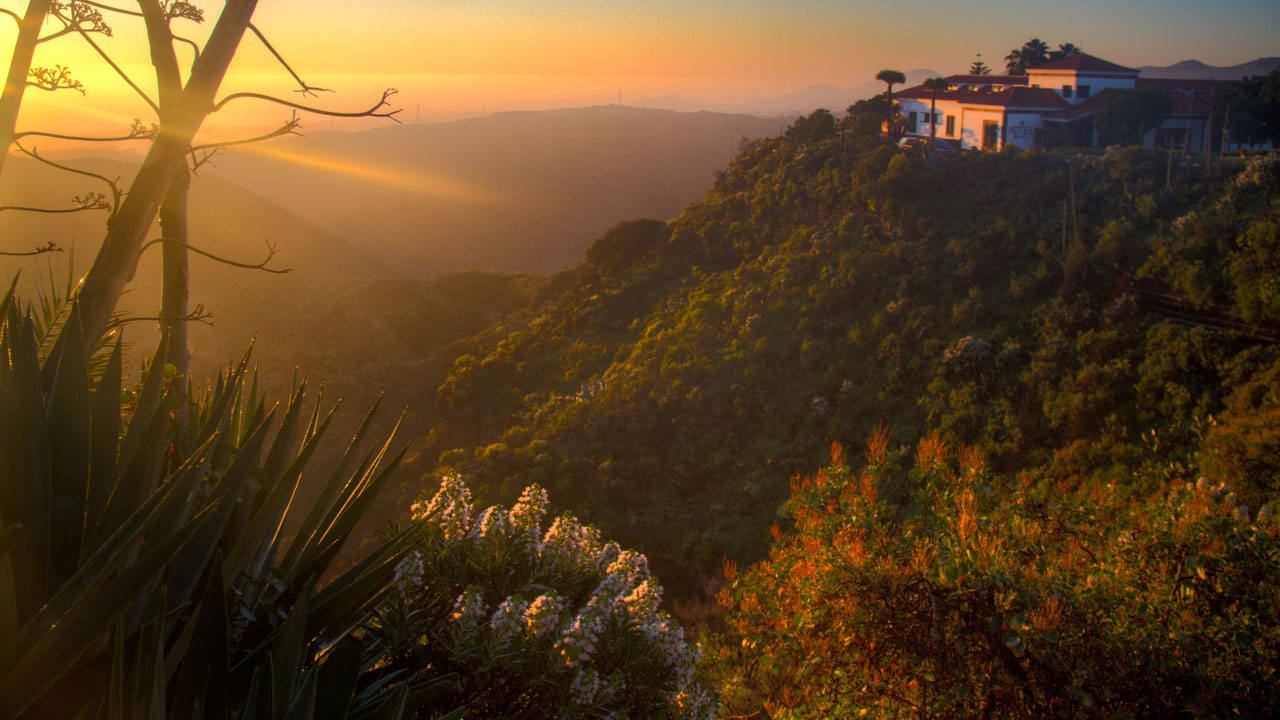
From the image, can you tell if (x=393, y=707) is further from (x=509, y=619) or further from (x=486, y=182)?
(x=486, y=182)

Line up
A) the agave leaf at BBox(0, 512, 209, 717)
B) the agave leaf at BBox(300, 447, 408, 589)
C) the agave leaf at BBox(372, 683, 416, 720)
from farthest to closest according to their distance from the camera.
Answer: the agave leaf at BBox(300, 447, 408, 589) < the agave leaf at BBox(372, 683, 416, 720) < the agave leaf at BBox(0, 512, 209, 717)

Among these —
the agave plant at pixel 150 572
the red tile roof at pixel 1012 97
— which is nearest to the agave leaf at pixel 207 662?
the agave plant at pixel 150 572

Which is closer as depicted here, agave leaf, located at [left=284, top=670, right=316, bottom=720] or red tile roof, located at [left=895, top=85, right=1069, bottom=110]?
agave leaf, located at [left=284, top=670, right=316, bottom=720]

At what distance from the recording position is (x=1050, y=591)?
4105 millimetres

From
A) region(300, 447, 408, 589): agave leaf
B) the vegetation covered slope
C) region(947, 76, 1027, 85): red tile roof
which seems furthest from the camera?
region(947, 76, 1027, 85): red tile roof

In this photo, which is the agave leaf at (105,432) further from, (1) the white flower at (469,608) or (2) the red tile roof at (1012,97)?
(2) the red tile roof at (1012,97)

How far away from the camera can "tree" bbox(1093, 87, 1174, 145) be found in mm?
23359

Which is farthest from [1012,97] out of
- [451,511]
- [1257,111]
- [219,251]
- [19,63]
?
[219,251]

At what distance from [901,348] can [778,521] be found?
5.94 metres

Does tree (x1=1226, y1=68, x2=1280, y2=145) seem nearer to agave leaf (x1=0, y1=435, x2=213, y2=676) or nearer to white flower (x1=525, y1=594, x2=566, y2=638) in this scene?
white flower (x1=525, y1=594, x2=566, y2=638)

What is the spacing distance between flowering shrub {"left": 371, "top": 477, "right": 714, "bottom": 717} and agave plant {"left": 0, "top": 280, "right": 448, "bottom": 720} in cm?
55

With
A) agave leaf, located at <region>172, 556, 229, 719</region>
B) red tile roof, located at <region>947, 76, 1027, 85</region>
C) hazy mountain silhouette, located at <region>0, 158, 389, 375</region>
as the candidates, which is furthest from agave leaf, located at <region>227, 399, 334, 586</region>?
red tile roof, located at <region>947, 76, 1027, 85</region>

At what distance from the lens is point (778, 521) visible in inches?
504

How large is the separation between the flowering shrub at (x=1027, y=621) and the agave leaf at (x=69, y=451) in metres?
3.69
